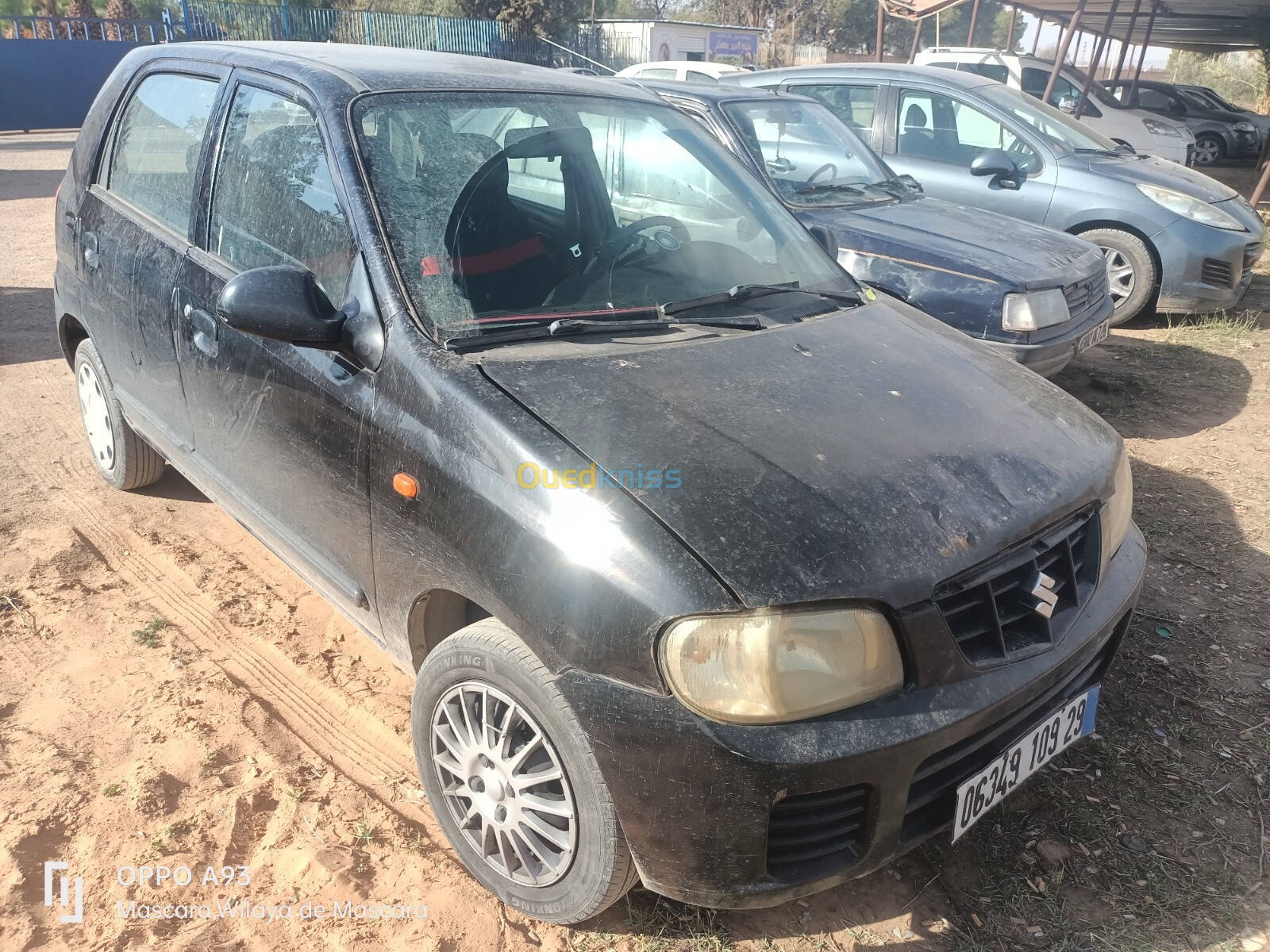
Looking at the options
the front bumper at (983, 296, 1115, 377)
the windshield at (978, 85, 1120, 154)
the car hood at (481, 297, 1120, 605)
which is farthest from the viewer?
the windshield at (978, 85, 1120, 154)

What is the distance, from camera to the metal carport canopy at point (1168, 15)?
42.4 ft

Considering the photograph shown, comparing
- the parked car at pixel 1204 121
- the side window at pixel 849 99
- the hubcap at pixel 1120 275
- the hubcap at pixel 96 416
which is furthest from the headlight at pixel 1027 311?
the parked car at pixel 1204 121

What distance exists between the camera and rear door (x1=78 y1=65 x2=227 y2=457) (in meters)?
2.94

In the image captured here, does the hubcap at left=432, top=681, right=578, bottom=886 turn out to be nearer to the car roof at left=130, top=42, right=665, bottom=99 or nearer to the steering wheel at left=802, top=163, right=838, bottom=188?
the car roof at left=130, top=42, right=665, bottom=99

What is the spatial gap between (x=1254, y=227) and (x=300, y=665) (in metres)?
7.56

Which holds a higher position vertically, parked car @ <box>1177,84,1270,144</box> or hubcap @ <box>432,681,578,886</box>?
parked car @ <box>1177,84,1270,144</box>

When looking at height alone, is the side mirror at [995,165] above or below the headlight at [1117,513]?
above

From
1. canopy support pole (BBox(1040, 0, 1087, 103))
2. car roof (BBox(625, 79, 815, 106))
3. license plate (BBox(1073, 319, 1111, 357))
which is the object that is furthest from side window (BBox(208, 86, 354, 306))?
canopy support pole (BBox(1040, 0, 1087, 103))

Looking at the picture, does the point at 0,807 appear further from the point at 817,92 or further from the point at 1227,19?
the point at 1227,19

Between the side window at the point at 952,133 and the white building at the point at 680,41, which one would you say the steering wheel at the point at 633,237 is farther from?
the white building at the point at 680,41

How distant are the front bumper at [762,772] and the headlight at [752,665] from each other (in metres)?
0.03

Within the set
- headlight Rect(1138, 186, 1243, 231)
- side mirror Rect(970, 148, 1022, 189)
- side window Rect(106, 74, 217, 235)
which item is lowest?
headlight Rect(1138, 186, 1243, 231)

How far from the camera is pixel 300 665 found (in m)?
A: 3.02

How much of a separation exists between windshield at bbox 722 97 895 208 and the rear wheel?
2.31 m
